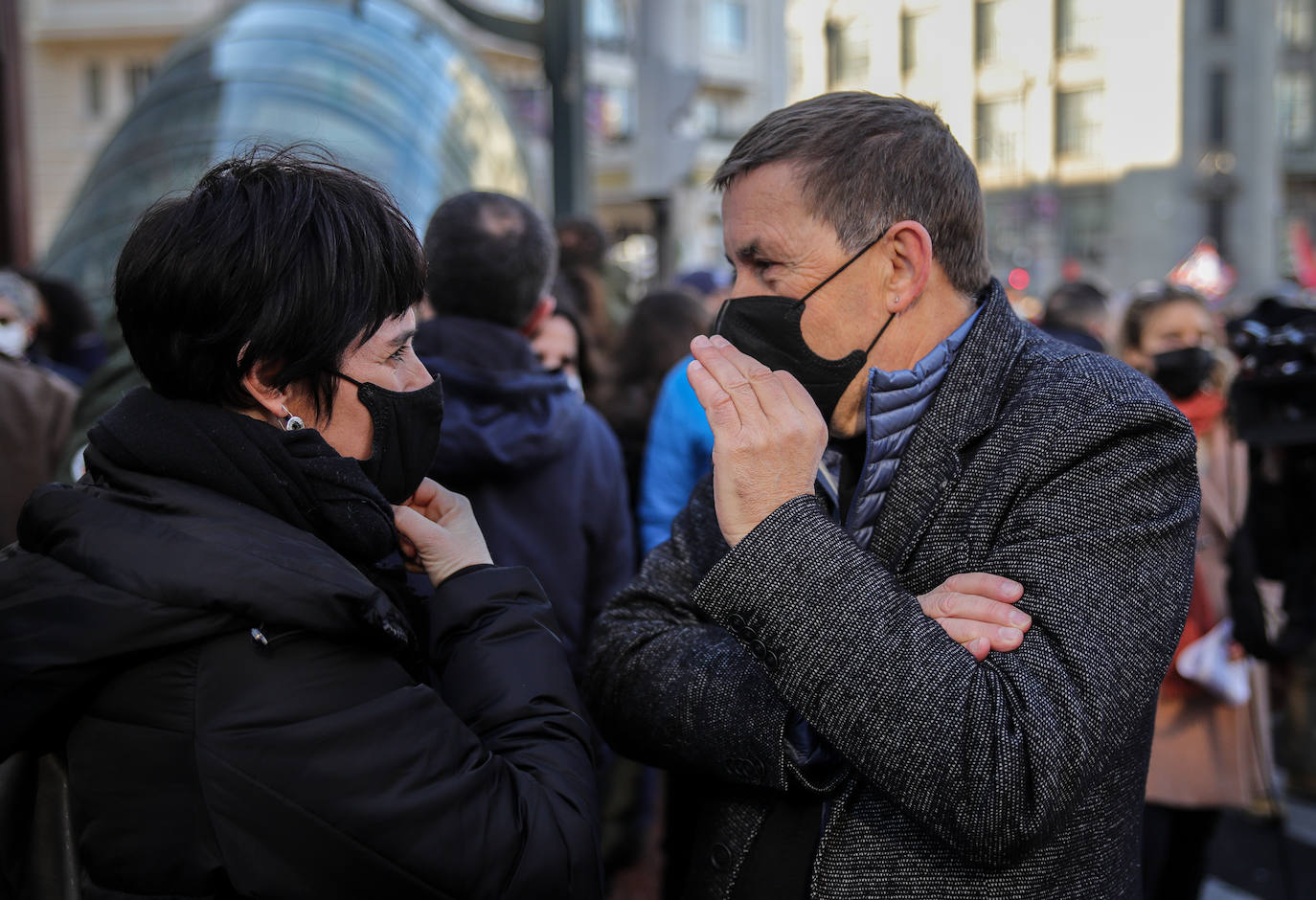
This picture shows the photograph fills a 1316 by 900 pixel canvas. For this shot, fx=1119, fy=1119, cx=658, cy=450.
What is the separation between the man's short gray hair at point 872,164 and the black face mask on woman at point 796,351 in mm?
115

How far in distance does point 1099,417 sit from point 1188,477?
16 cm

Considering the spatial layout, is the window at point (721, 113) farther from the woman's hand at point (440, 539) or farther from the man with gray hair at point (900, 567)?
the woman's hand at point (440, 539)

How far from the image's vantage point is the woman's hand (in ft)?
5.58

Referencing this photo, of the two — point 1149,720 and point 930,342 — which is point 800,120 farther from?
point 1149,720

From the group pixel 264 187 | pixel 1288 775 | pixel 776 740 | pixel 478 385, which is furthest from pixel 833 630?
pixel 1288 775

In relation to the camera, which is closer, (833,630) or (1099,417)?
(833,630)

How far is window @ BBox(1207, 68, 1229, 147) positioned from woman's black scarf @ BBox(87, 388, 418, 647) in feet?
149

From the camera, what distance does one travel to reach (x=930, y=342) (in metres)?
1.80

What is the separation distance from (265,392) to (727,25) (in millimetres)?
48144

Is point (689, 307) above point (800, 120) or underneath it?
underneath

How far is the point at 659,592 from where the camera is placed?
1997 mm

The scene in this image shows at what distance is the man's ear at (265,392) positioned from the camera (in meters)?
1.50

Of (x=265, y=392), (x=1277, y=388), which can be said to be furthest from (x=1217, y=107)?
(x=265, y=392)

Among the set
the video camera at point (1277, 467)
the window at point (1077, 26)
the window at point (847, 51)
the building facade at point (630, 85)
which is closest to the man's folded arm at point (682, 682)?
the video camera at point (1277, 467)
